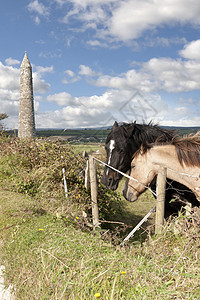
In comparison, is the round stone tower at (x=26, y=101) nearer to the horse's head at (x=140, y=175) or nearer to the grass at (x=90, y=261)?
the grass at (x=90, y=261)

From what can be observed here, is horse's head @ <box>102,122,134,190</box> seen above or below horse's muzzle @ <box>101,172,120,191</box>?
above

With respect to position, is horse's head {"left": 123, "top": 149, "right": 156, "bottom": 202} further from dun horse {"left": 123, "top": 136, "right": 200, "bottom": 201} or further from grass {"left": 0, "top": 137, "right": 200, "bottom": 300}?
grass {"left": 0, "top": 137, "right": 200, "bottom": 300}

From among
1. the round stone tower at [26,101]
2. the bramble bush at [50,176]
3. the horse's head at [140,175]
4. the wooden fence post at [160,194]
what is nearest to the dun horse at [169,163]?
the horse's head at [140,175]

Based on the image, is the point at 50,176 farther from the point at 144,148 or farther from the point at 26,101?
the point at 26,101

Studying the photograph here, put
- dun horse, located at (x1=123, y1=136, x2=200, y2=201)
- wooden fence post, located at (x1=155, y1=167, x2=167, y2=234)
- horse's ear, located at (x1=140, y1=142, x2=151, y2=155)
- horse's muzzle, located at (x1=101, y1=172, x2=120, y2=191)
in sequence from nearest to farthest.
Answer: wooden fence post, located at (x1=155, y1=167, x2=167, y2=234)
dun horse, located at (x1=123, y1=136, x2=200, y2=201)
horse's ear, located at (x1=140, y1=142, x2=151, y2=155)
horse's muzzle, located at (x1=101, y1=172, x2=120, y2=191)

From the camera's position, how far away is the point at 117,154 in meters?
5.14

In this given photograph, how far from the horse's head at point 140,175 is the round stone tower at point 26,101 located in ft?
37.2

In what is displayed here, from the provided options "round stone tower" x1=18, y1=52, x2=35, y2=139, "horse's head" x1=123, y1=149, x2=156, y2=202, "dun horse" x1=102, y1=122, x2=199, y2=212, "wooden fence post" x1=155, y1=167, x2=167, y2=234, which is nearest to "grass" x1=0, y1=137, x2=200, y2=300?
"wooden fence post" x1=155, y1=167, x2=167, y2=234

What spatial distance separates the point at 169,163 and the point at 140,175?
464mm

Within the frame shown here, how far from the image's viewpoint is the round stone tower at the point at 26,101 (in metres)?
14.7

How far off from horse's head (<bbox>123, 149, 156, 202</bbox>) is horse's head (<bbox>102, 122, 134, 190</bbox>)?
2.87ft

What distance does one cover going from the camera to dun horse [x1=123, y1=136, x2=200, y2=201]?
3.93m

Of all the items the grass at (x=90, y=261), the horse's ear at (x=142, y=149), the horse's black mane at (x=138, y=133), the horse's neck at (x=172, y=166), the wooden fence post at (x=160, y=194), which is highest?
the horse's black mane at (x=138, y=133)

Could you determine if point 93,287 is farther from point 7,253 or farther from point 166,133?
point 166,133
